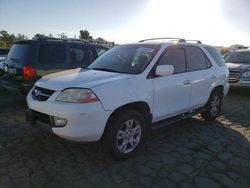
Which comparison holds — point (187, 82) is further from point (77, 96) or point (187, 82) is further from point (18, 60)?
point (18, 60)

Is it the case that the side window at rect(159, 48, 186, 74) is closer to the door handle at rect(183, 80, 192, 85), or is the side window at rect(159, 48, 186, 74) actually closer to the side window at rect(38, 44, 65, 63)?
the door handle at rect(183, 80, 192, 85)

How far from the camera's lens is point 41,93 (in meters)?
3.68

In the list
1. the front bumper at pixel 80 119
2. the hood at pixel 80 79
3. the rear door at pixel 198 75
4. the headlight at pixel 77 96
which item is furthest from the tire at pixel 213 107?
the headlight at pixel 77 96

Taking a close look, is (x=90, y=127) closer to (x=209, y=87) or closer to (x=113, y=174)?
(x=113, y=174)

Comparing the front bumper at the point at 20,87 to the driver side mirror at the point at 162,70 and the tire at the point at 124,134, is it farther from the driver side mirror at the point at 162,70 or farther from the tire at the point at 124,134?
the driver side mirror at the point at 162,70

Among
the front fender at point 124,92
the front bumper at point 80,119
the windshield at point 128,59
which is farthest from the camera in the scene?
the windshield at point 128,59

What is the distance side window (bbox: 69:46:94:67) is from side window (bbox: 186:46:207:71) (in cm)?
311

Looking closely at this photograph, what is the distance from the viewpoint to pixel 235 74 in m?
8.88

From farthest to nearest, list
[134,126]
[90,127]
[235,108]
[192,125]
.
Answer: [235,108] < [192,125] < [134,126] < [90,127]

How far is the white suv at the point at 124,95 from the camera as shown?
3.24 m

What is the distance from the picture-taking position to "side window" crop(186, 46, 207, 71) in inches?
190

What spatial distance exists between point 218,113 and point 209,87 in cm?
97

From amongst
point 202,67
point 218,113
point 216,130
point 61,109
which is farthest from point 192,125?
point 61,109

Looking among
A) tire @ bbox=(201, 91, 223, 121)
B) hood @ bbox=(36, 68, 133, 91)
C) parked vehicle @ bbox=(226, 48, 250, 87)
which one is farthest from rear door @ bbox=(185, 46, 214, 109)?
parked vehicle @ bbox=(226, 48, 250, 87)
